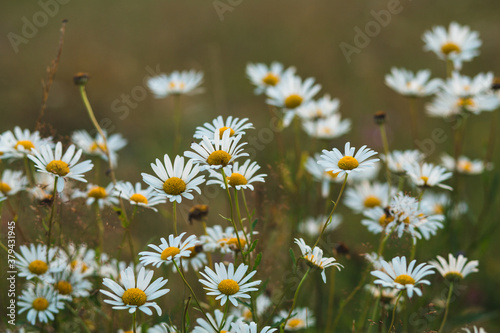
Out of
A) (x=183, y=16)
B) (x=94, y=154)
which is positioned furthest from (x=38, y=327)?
(x=183, y=16)

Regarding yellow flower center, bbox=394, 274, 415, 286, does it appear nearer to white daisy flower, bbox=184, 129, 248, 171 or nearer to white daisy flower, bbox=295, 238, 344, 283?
white daisy flower, bbox=295, 238, 344, 283

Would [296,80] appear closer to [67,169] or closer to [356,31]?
[67,169]

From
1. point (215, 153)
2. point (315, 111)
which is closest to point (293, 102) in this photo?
point (315, 111)

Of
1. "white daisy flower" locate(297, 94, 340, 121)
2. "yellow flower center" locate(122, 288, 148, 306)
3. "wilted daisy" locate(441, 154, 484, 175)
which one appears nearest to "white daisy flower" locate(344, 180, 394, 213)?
"white daisy flower" locate(297, 94, 340, 121)

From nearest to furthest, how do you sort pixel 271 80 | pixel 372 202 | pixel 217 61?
pixel 372 202, pixel 271 80, pixel 217 61

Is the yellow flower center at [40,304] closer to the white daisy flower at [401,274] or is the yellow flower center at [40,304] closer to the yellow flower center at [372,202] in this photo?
the white daisy flower at [401,274]

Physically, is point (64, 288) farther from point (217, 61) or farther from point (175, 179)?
point (217, 61)
